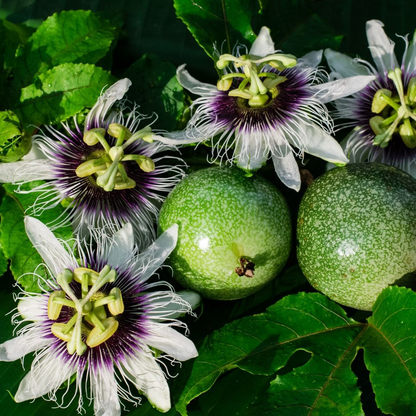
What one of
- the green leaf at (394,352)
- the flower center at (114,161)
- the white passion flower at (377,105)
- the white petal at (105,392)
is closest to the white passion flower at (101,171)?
the flower center at (114,161)

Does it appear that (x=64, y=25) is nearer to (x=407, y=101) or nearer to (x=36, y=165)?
(x=36, y=165)

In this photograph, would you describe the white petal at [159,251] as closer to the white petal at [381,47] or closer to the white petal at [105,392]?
the white petal at [105,392]

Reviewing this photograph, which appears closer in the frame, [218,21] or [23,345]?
[23,345]

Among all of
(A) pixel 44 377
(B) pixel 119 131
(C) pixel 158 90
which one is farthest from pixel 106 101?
(A) pixel 44 377

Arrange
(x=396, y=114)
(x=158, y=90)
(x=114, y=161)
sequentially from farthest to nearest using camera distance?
(x=158, y=90), (x=396, y=114), (x=114, y=161)

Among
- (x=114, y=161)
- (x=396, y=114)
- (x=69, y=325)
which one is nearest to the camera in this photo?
(x=69, y=325)

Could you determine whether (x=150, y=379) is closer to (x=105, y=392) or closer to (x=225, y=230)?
(x=105, y=392)

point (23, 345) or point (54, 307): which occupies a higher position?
point (54, 307)
